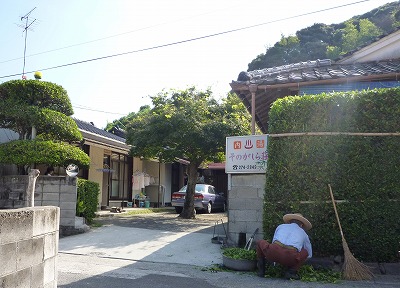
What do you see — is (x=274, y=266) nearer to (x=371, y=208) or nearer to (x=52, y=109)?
(x=371, y=208)

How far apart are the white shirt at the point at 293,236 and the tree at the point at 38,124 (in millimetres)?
6657

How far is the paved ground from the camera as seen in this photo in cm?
650

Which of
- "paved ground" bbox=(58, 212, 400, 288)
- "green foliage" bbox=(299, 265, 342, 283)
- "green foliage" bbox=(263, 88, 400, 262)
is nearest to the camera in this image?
"paved ground" bbox=(58, 212, 400, 288)

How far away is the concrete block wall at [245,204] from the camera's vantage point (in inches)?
351

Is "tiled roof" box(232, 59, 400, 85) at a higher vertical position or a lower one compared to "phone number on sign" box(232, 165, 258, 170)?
higher

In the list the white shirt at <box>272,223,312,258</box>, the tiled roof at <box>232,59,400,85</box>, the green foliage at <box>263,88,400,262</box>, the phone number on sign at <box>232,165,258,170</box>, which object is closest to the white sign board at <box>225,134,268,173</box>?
the phone number on sign at <box>232,165,258,170</box>

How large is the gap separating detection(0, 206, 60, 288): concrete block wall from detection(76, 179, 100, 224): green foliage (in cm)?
750

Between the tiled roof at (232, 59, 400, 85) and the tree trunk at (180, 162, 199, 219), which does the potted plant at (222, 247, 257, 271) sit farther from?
the tree trunk at (180, 162, 199, 219)

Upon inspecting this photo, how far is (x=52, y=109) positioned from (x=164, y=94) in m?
5.35

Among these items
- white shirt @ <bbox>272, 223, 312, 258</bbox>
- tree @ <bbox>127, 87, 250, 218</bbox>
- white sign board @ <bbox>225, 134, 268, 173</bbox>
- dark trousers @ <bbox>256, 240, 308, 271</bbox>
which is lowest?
dark trousers @ <bbox>256, 240, 308, 271</bbox>

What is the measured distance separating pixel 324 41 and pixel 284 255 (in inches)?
1955

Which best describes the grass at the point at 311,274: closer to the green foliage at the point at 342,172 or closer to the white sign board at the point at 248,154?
the green foliage at the point at 342,172

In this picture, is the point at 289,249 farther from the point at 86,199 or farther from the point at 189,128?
the point at 189,128

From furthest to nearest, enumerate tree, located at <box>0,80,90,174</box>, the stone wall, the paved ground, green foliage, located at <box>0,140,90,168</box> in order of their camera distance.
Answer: the stone wall
tree, located at <box>0,80,90,174</box>
green foliage, located at <box>0,140,90,168</box>
the paved ground
